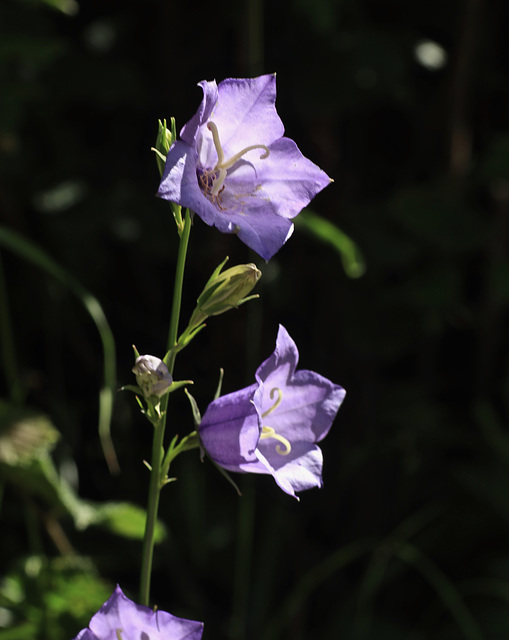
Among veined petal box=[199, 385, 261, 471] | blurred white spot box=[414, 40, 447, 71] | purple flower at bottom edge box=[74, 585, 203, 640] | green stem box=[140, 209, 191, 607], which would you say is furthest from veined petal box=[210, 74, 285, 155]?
blurred white spot box=[414, 40, 447, 71]

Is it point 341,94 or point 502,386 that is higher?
point 341,94

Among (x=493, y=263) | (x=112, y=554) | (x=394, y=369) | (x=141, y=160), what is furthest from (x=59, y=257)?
(x=493, y=263)

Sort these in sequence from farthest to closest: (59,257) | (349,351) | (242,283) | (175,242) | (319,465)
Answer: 1. (349,351)
2. (59,257)
3. (175,242)
4. (319,465)
5. (242,283)

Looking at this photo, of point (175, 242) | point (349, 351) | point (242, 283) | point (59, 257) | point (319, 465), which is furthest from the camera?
point (349, 351)

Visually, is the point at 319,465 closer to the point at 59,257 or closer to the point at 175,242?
the point at 175,242

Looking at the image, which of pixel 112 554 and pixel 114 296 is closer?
pixel 112 554

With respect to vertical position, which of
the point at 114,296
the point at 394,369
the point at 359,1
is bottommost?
the point at 394,369

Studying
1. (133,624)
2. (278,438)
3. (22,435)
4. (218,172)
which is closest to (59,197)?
(22,435)
